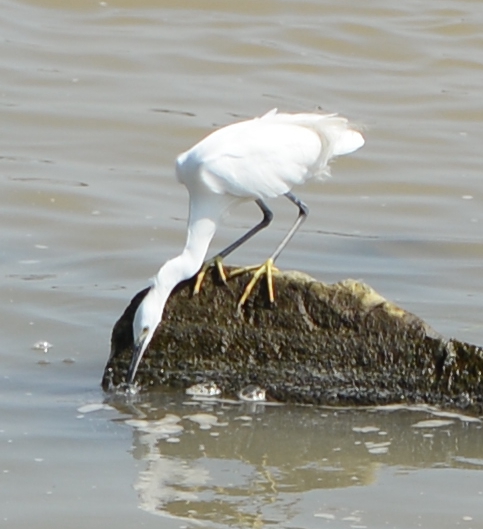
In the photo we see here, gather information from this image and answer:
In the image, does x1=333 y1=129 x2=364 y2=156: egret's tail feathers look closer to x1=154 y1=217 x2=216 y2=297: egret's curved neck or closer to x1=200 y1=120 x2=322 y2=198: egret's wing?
x1=200 y1=120 x2=322 y2=198: egret's wing

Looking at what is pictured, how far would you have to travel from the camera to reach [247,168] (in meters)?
6.39

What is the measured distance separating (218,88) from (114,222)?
3453 millimetres

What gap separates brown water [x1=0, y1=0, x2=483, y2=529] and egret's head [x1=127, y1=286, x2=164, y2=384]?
10.2 inches

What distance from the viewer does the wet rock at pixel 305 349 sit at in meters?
5.75

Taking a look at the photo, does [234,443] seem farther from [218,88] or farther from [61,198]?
[218,88]

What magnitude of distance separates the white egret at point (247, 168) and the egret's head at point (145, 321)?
0.08 meters

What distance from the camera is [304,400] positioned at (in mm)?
5887

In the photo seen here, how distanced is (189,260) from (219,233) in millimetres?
2595

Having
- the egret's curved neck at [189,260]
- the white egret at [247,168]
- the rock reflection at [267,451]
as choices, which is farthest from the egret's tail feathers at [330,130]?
the rock reflection at [267,451]

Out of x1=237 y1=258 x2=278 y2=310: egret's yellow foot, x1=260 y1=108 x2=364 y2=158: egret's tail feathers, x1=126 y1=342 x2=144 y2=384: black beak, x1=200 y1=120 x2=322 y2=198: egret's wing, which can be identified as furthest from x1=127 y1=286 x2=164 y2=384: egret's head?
x1=260 y1=108 x2=364 y2=158: egret's tail feathers

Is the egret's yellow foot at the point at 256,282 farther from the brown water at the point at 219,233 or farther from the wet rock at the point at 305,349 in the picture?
the brown water at the point at 219,233

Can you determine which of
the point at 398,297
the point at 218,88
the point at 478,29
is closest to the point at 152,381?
the point at 398,297

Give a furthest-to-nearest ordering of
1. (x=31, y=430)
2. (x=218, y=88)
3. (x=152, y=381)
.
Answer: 1. (x=218, y=88)
2. (x=152, y=381)
3. (x=31, y=430)

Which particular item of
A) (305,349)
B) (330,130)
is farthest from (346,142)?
(305,349)
